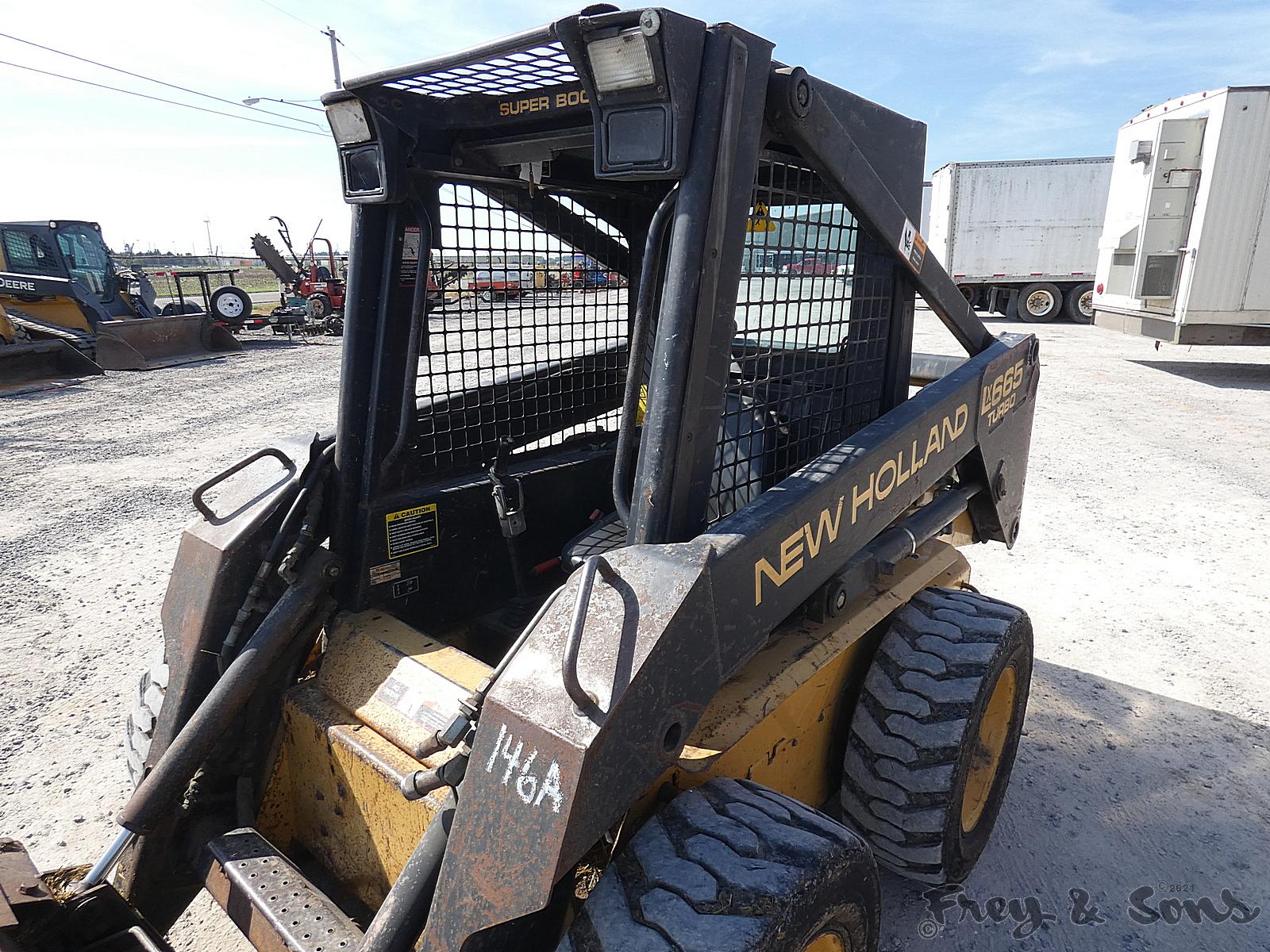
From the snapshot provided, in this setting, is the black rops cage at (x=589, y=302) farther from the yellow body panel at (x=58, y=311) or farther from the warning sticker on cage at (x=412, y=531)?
the yellow body panel at (x=58, y=311)

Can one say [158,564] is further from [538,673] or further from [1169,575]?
[1169,575]

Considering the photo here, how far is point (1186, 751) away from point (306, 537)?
3.36m

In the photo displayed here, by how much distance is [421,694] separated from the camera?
2043 mm

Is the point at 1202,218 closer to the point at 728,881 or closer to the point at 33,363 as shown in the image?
the point at 728,881

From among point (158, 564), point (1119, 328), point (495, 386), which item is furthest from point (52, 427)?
point (1119, 328)

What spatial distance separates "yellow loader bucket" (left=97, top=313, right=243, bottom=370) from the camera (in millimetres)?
13438

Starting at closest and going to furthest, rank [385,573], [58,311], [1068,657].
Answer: [385,573], [1068,657], [58,311]

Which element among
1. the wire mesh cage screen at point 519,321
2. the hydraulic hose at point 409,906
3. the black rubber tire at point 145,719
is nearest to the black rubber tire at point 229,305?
Answer: the wire mesh cage screen at point 519,321

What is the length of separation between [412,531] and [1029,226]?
19.2m

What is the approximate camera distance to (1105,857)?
263 centimetres

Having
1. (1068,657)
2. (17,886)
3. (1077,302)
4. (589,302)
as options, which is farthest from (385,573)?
(1077,302)

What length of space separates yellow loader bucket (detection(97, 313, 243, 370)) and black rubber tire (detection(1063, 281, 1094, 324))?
1845 cm

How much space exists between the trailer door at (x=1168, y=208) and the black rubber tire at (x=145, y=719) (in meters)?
12.9

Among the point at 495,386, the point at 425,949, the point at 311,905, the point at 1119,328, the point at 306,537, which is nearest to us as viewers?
the point at 425,949
